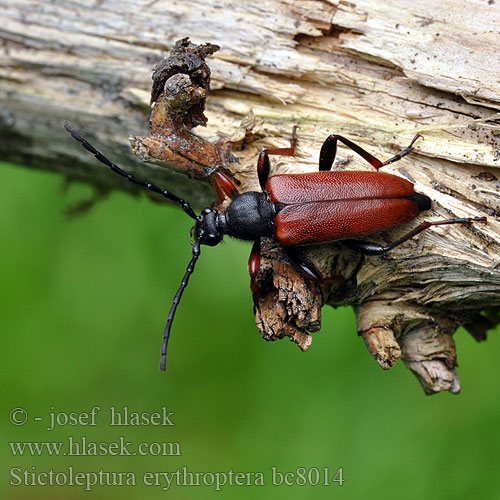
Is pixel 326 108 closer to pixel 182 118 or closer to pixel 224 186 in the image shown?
pixel 224 186

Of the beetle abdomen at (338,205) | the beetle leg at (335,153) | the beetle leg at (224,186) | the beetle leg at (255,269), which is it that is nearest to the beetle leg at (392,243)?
the beetle abdomen at (338,205)

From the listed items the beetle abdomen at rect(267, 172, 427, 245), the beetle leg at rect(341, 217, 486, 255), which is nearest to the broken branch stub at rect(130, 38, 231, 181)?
the beetle abdomen at rect(267, 172, 427, 245)

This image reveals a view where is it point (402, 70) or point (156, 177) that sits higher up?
point (402, 70)

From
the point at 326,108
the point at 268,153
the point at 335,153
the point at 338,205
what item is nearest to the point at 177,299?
the point at 268,153

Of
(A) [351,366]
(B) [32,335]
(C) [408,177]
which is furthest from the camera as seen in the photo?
(B) [32,335]

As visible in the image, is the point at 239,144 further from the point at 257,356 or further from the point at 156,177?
the point at 257,356

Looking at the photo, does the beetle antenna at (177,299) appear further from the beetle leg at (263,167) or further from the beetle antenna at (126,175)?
the beetle leg at (263,167)

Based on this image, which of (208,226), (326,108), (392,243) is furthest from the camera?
(208,226)

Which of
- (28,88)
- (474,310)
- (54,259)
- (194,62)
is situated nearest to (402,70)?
(194,62)
